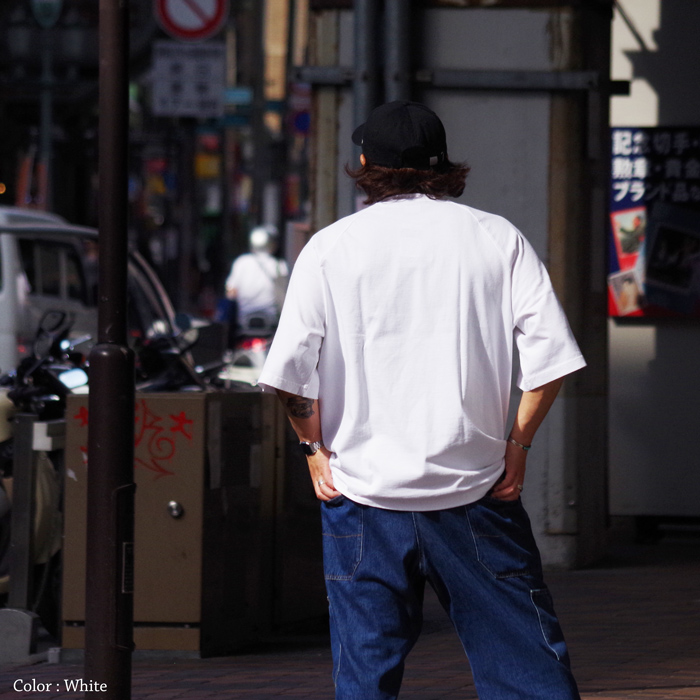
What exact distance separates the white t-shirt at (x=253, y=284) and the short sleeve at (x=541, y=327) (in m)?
12.8

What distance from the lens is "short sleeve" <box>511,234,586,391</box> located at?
2955 millimetres

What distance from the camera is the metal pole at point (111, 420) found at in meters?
3.90

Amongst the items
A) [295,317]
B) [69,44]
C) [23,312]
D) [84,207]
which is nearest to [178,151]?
[84,207]

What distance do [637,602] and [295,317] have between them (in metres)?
3.73

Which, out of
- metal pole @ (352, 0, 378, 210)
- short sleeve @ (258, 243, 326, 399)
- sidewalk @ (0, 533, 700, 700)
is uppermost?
metal pole @ (352, 0, 378, 210)

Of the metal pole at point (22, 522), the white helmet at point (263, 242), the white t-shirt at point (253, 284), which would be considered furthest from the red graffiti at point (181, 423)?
the white helmet at point (263, 242)

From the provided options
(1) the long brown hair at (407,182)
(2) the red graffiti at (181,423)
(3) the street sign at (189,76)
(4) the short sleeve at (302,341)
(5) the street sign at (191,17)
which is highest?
(5) the street sign at (191,17)

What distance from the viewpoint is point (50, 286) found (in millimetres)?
10992

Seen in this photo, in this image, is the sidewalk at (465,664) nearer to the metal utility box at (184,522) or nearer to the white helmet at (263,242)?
the metal utility box at (184,522)

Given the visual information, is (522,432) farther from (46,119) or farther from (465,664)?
(46,119)

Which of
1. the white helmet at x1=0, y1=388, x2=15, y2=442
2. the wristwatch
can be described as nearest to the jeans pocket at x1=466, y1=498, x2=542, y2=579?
the wristwatch

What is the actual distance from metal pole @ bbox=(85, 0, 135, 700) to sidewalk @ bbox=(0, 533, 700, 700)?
27.1 inches

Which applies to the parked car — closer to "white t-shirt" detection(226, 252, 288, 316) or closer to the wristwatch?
"white t-shirt" detection(226, 252, 288, 316)

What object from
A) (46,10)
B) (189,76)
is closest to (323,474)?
(189,76)
